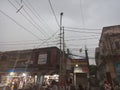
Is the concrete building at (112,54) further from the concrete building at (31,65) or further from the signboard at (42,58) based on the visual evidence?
the signboard at (42,58)

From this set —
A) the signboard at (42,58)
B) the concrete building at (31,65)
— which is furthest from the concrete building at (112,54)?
the signboard at (42,58)

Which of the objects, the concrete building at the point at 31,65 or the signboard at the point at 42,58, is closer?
the concrete building at the point at 31,65

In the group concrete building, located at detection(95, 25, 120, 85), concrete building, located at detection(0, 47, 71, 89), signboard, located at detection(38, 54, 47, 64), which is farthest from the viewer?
signboard, located at detection(38, 54, 47, 64)

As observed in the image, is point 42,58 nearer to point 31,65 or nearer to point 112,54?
point 31,65

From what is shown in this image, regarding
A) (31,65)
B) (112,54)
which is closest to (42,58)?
(31,65)

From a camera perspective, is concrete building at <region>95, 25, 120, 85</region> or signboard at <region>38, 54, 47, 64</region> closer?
concrete building at <region>95, 25, 120, 85</region>

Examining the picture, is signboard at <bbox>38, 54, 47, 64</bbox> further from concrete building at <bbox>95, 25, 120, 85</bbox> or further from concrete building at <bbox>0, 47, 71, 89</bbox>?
concrete building at <bbox>95, 25, 120, 85</bbox>

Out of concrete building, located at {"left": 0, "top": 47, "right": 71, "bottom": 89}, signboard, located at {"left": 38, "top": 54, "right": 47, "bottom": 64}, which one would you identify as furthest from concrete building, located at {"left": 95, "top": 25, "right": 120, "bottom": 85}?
signboard, located at {"left": 38, "top": 54, "right": 47, "bottom": 64}

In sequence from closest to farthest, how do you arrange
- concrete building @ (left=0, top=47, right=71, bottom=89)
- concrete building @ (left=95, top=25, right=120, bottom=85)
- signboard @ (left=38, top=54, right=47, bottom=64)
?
concrete building @ (left=95, top=25, right=120, bottom=85), concrete building @ (left=0, top=47, right=71, bottom=89), signboard @ (left=38, top=54, right=47, bottom=64)

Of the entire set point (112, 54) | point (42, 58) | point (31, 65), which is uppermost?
point (112, 54)

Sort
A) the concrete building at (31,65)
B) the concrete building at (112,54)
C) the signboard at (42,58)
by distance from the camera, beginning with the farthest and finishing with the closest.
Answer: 1. the signboard at (42,58)
2. the concrete building at (31,65)
3. the concrete building at (112,54)

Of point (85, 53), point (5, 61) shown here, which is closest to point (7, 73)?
point (5, 61)

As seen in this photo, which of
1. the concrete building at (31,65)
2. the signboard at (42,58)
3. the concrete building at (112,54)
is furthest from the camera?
the signboard at (42,58)

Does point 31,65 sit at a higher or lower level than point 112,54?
lower
